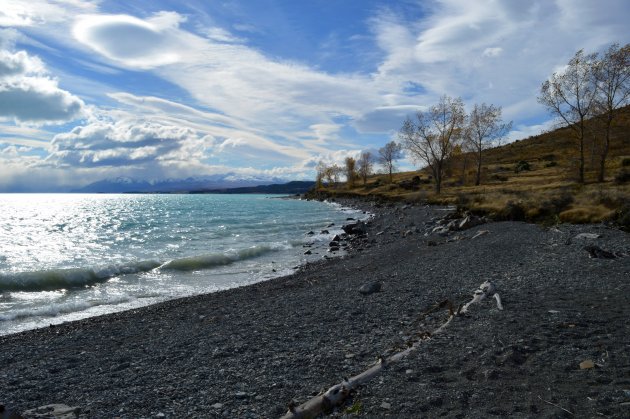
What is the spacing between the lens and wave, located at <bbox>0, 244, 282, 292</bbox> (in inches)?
844

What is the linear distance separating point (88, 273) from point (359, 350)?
66.1ft

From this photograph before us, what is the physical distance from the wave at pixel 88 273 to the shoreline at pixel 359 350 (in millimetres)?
8876

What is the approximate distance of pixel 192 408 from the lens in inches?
271

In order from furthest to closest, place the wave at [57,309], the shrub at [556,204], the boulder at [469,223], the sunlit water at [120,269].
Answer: the boulder at [469,223] → the shrub at [556,204] → the sunlit water at [120,269] → the wave at [57,309]

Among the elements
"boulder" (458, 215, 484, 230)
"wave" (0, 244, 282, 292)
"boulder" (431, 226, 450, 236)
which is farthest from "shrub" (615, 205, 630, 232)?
"wave" (0, 244, 282, 292)

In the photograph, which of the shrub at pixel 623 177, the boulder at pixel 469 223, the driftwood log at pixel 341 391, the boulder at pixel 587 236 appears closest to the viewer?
the driftwood log at pixel 341 391

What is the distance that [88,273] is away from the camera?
23359 mm

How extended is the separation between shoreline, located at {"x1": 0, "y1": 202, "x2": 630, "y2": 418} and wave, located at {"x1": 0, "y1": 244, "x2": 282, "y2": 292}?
8876 millimetres

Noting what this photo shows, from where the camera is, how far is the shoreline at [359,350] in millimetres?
6297

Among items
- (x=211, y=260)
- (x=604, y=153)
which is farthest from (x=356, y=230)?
(x=604, y=153)

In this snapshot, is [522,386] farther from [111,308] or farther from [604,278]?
[111,308]

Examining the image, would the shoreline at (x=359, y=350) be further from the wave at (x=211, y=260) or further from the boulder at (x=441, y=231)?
A: the boulder at (x=441, y=231)

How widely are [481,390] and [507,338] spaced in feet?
7.45

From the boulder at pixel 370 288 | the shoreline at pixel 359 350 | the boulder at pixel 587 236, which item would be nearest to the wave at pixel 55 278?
the shoreline at pixel 359 350
